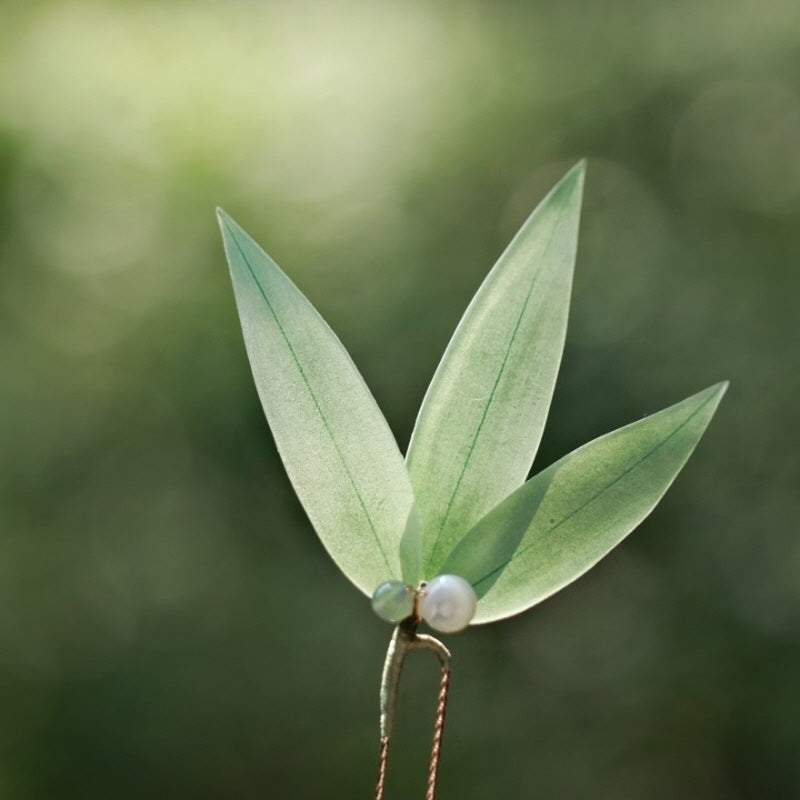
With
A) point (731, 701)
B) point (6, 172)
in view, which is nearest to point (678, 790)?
point (731, 701)

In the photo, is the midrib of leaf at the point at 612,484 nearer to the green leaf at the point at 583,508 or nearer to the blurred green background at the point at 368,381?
the green leaf at the point at 583,508

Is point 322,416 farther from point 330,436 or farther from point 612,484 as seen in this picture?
point 612,484

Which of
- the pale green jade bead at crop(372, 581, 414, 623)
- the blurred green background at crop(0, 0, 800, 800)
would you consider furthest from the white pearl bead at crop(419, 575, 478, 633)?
the blurred green background at crop(0, 0, 800, 800)

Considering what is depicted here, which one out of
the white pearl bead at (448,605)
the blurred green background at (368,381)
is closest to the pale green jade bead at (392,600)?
the white pearl bead at (448,605)

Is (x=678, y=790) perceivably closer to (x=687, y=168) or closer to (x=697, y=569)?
(x=697, y=569)

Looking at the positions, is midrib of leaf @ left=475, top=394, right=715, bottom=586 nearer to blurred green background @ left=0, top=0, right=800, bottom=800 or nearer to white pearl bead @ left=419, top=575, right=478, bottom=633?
white pearl bead @ left=419, top=575, right=478, bottom=633
